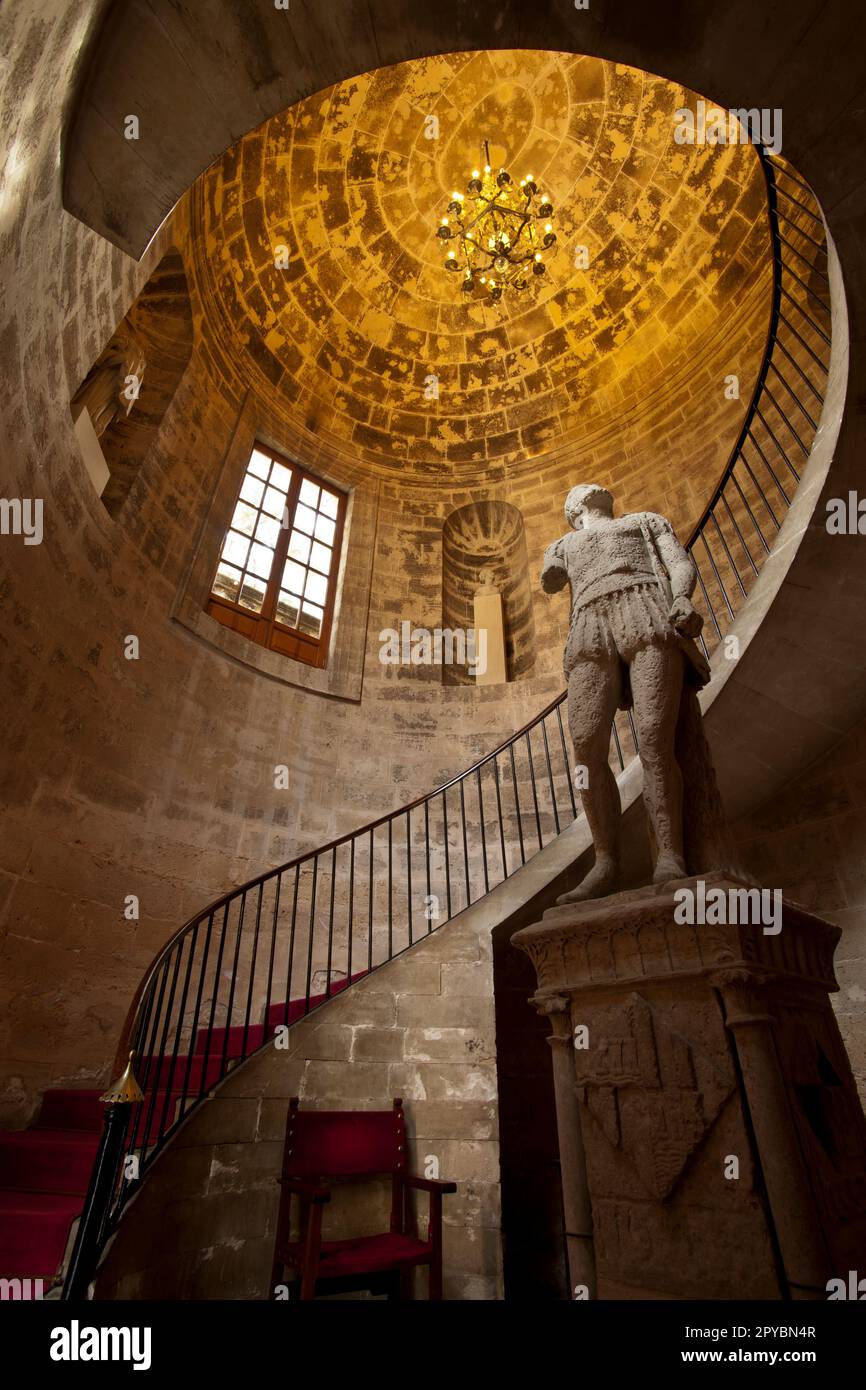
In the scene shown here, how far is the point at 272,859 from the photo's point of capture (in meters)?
6.12

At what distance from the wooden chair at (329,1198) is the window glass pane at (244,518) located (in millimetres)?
6174

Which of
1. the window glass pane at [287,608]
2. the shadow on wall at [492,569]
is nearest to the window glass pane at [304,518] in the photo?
the window glass pane at [287,608]

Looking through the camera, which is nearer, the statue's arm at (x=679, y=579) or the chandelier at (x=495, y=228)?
the statue's arm at (x=679, y=579)

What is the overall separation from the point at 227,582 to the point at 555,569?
502cm

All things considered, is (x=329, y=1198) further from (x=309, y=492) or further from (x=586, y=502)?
(x=309, y=492)

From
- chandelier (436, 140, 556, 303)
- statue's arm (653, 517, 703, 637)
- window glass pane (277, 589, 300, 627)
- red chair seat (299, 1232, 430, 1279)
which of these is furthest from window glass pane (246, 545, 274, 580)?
red chair seat (299, 1232, 430, 1279)

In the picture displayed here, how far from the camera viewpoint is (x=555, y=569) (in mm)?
3484

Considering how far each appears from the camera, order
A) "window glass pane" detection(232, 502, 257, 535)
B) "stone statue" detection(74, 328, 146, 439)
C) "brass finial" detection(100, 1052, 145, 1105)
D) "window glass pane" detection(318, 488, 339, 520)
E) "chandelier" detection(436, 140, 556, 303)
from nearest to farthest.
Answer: "brass finial" detection(100, 1052, 145, 1105), "stone statue" detection(74, 328, 146, 439), "chandelier" detection(436, 140, 556, 303), "window glass pane" detection(232, 502, 257, 535), "window glass pane" detection(318, 488, 339, 520)

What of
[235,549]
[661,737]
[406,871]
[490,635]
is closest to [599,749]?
[661,737]

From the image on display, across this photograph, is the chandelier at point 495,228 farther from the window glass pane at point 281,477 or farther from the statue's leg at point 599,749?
the statue's leg at point 599,749

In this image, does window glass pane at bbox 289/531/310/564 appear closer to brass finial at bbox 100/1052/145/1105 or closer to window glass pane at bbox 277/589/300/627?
window glass pane at bbox 277/589/300/627

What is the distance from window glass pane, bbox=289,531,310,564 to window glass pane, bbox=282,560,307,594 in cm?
10

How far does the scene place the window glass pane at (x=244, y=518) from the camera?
26.1 ft

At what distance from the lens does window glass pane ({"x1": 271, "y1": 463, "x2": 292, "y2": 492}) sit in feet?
28.2
